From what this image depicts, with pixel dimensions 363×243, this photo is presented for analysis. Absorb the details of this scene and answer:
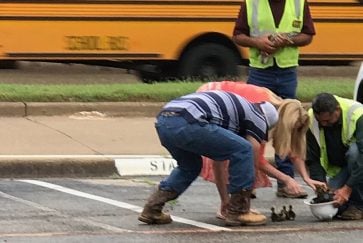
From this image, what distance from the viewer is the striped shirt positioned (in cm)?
634

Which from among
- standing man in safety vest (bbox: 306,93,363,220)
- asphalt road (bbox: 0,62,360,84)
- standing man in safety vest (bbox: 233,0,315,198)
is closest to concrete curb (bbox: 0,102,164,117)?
standing man in safety vest (bbox: 233,0,315,198)

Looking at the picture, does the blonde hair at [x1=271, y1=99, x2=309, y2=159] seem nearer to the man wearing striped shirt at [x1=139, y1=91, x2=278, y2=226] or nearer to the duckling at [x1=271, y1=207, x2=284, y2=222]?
the man wearing striped shirt at [x1=139, y1=91, x2=278, y2=226]

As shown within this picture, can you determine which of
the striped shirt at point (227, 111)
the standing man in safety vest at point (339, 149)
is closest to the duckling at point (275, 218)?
the standing man in safety vest at point (339, 149)

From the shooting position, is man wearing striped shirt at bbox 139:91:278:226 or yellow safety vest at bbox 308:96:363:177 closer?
man wearing striped shirt at bbox 139:91:278:226

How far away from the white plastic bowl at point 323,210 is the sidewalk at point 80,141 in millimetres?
2364

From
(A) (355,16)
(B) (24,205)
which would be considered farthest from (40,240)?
(A) (355,16)

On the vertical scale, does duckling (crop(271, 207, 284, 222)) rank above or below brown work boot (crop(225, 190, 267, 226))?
below

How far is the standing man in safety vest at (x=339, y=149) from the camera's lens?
259 inches

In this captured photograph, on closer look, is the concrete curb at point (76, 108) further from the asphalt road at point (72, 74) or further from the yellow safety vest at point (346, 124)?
the yellow safety vest at point (346, 124)

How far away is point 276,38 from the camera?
7.68 meters

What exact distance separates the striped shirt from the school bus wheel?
7.12 meters

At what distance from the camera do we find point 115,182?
849 centimetres

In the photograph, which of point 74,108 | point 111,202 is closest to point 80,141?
point 74,108

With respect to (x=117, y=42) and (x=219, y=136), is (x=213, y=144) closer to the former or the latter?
(x=219, y=136)
